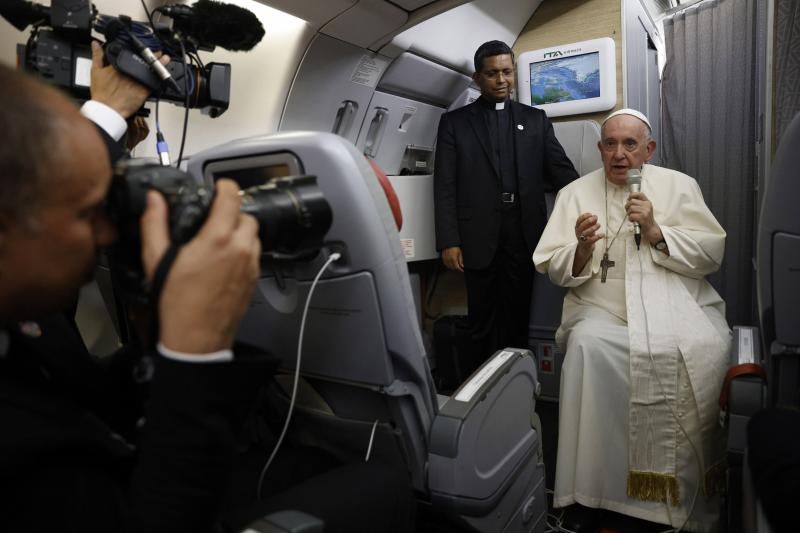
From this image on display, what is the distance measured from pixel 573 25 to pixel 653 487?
3.33m

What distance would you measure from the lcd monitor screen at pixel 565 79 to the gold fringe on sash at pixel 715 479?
2720 mm

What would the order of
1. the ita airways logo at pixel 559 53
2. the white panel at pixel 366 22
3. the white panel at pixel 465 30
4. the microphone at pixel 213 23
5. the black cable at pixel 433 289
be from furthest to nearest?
the black cable at pixel 433 289 < the ita airways logo at pixel 559 53 < the white panel at pixel 465 30 < the white panel at pixel 366 22 < the microphone at pixel 213 23

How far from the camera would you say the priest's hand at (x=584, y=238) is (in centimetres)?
263

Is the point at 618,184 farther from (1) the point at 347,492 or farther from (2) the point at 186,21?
(1) the point at 347,492

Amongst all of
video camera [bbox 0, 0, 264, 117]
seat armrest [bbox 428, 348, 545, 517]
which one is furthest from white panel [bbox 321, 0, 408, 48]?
seat armrest [bbox 428, 348, 545, 517]

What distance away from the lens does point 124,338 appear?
2129 millimetres

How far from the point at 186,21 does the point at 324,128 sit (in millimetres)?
1702

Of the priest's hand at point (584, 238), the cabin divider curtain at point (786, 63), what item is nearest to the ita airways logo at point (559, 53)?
the cabin divider curtain at point (786, 63)

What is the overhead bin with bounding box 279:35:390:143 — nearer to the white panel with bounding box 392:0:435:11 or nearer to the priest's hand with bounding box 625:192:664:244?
the white panel with bounding box 392:0:435:11

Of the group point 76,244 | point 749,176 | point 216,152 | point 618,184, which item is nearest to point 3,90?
point 76,244

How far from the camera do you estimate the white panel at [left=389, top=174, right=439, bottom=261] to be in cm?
405

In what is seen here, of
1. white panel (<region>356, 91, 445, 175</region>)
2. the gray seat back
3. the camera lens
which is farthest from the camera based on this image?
white panel (<region>356, 91, 445, 175</region>)

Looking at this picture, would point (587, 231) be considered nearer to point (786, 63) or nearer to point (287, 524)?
point (786, 63)

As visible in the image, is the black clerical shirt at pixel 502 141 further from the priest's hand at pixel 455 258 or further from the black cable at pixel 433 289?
the black cable at pixel 433 289
